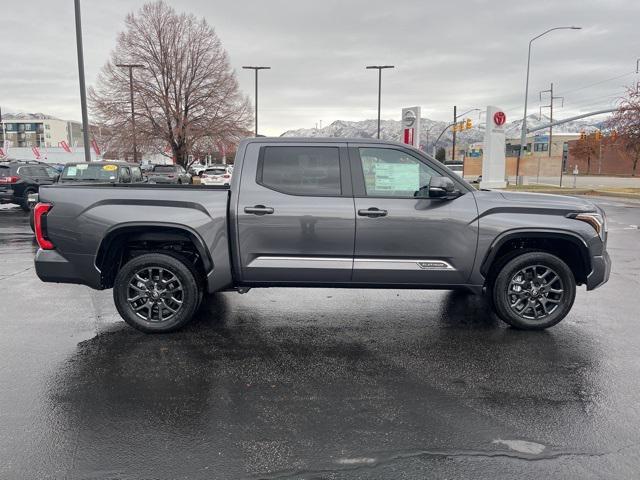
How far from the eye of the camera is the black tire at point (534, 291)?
4.75 m

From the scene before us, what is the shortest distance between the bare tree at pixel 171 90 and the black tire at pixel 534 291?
3581cm

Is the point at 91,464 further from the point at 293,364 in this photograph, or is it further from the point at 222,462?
the point at 293,364

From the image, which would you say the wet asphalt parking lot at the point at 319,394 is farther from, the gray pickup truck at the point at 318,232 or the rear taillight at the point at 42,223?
the rear taillight at the point at 42,223

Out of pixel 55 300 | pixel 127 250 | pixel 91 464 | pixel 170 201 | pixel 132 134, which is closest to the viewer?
Result: pixel 91 464

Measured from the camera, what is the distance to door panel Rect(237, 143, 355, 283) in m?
4.55

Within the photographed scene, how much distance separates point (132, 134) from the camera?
3666cm

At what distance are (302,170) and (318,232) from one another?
663mm

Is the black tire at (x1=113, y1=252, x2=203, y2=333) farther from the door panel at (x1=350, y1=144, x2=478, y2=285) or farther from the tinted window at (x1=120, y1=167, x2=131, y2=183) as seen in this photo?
the tinted window at (x1=120, y1=167, x2=131, y2=183)

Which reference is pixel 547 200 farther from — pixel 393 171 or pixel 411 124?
pixel 411 124

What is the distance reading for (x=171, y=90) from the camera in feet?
128

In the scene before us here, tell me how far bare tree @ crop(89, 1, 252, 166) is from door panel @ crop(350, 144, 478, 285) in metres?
35.3

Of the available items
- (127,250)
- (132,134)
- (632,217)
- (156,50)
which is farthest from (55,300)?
(156,50)

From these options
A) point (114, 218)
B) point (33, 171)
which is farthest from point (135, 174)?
point (114, 218)

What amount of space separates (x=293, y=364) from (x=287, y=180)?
179 centimetres
